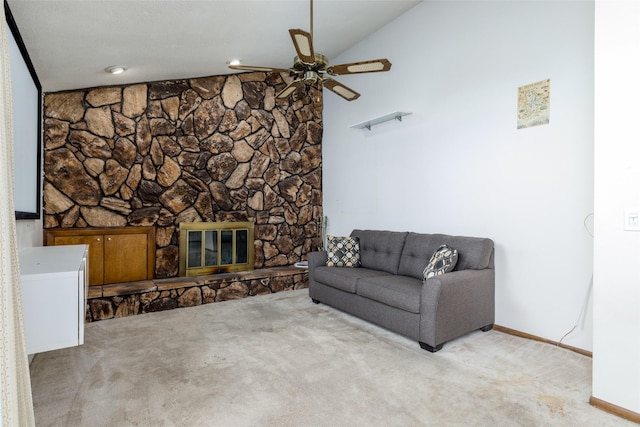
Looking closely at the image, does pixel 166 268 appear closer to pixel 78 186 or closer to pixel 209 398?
pixel 78 186

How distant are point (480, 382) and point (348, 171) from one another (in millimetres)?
3578

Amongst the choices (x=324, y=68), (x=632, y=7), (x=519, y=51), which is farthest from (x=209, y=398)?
(x=519, y=51)

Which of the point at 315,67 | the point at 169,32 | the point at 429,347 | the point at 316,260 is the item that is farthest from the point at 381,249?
the point at 169,32

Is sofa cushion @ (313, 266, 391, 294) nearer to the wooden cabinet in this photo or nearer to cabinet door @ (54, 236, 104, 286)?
the wooden cabinet

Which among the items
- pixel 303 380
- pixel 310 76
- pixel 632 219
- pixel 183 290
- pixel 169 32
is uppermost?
pixel 169 32

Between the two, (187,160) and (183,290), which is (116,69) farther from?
(183,290)

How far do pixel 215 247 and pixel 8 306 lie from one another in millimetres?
3837

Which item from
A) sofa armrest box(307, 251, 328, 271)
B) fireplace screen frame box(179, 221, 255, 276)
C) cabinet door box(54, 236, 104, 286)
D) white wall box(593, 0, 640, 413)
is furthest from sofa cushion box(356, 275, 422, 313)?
cabinet door box(54, 236, 104, 286)

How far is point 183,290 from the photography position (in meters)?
4.20

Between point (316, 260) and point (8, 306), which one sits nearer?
point (8, 306)

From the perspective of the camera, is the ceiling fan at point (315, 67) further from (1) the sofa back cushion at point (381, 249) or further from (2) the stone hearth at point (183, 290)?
(2) the stone hearth at point (183, 290)

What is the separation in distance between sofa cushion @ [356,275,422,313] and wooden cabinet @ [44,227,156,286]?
9.02 feet

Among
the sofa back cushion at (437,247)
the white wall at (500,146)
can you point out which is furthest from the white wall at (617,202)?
the sofa back cushion at (437,247)

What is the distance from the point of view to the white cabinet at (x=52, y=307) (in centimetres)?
171
